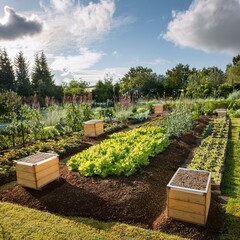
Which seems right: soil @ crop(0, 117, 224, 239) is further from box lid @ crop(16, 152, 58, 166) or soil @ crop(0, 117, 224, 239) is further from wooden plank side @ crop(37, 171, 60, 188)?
box lid @ crop(16, 152, 58, 166)

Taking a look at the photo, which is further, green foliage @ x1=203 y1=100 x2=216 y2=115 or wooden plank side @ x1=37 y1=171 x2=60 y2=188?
green foliage @ x1=203 y1=100 x2=216 y2=115

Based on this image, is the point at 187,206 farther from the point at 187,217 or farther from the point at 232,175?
the point at 232,175

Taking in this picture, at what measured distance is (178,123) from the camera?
23.9 ft

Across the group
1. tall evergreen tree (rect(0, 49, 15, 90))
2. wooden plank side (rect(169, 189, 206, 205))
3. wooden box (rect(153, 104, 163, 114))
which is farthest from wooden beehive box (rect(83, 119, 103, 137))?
tall evergreen tree (rect(0, 49, 15, 90))

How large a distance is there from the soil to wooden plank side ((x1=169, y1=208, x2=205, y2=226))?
56 mm

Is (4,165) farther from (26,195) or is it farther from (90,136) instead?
(90,136)

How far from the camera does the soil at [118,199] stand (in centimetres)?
286

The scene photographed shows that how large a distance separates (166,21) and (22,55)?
31067 millimetres

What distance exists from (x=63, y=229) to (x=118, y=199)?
2.83 ft

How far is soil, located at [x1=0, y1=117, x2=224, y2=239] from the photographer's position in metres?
2.86

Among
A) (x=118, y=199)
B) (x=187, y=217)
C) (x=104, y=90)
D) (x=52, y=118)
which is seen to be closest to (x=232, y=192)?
(x=187, y=217)

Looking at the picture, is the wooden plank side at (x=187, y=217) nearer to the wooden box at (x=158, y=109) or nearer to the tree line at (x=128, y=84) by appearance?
the wooden box at (x=158, y=109)

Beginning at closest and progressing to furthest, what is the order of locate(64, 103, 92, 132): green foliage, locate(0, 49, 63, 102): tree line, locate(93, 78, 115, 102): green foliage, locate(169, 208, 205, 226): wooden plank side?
locate(169, 208, 205, 226): wooden plank side, locate(64, 103, 92, 132): green foliage, locate(93, 78, 115, 102): green foliage, locate(0, 49, 63, 102): tree line

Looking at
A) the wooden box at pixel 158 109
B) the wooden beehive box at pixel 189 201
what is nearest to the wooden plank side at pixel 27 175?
the wooden beehive box at pixel 189 201
